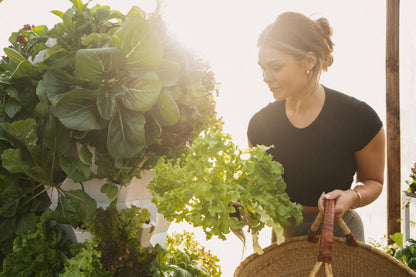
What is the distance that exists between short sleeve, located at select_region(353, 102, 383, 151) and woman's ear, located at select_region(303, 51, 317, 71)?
0.88ft

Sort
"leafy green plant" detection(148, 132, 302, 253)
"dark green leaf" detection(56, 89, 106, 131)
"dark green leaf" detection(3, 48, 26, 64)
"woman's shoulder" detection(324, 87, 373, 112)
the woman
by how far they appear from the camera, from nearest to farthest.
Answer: "leafy green plant" detection(148, 132, 302, 253) → "dark green leaf" detection(56, 89, 106, 131) → "dark green leaf" detection(3, 48, 26, 64) → the woman → "woman's shoulder" detection(324, 87, 373, 112)

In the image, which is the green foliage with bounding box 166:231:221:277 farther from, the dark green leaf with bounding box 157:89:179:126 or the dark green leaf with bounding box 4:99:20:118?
the dark green leaf with bounding box 4:99:20:118

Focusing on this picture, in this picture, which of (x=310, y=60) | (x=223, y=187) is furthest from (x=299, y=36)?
(x=223, y=187)

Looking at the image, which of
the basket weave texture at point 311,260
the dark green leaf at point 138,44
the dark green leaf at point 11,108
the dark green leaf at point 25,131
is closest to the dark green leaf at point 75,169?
the dark green leaf at point 25,131

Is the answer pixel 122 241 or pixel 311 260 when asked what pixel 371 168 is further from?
pixel 122 241

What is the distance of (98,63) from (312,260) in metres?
0.92

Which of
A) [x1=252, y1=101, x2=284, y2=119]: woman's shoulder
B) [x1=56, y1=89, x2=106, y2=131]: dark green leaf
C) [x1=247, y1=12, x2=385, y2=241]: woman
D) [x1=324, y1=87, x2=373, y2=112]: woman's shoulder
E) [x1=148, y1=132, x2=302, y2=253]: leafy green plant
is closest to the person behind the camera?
[x1=148, y1=132, x2=302, y2=253]: leafy green plant

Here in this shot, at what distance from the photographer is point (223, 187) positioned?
30.1 inches

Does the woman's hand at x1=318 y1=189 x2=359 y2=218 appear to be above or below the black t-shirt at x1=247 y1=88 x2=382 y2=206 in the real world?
below

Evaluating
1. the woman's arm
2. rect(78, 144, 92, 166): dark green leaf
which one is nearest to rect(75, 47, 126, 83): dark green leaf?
rect(78, 144, 92, 166): dark green leaf

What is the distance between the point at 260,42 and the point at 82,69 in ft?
2.26

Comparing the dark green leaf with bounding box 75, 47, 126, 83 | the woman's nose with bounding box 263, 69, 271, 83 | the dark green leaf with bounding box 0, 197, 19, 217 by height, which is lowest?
the dark green leaf with bounding box 0, 197, 19, 217

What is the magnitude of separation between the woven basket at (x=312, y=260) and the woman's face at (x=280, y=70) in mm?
544

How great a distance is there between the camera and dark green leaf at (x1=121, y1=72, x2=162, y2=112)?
2.94 ft
